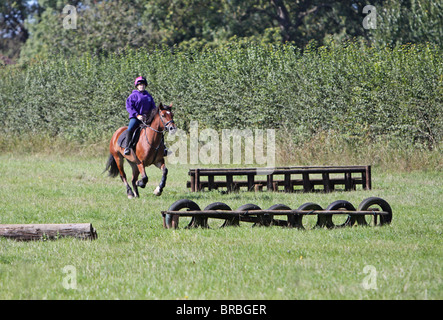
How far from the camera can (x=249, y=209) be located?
991 cm

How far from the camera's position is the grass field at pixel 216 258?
6160 millimetres

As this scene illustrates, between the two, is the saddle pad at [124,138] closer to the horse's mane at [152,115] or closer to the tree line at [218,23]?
the horse's mane at [152,115]

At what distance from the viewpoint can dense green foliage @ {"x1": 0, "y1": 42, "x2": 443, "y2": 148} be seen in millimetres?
20484

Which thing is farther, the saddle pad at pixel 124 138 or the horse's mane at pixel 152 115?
the saddle pad at pixel 124 138

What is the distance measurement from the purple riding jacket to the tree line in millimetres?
24543

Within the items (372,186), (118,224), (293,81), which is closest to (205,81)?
(293,81)

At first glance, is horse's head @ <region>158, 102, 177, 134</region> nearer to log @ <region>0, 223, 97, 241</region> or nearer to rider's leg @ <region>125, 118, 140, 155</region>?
rider's leg @ <region>125, 118, 140, 155</region>

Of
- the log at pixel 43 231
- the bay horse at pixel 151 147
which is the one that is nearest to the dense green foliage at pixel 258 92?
the bay horse at pixel 151 147

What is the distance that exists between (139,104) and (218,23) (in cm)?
3060

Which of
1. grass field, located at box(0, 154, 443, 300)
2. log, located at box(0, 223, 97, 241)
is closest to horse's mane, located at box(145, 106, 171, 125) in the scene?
grass field, located at box(0, 154, 443, 300)

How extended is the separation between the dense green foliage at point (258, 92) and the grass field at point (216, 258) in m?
7.88

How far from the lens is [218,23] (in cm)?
4409
